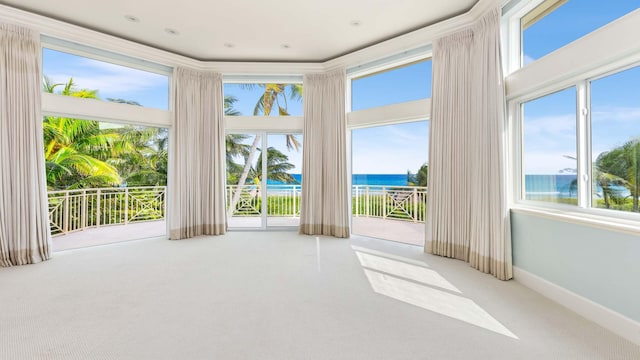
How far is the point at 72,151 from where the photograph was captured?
5.40 metres

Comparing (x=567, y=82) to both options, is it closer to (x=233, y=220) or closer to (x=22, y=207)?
(x=233, y=220)

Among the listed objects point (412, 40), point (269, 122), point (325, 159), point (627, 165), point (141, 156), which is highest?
point (412, 40)

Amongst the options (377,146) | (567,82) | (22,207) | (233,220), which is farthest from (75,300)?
(377,146)

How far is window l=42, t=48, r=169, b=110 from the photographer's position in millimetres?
4051

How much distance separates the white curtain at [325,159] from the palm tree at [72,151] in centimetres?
371

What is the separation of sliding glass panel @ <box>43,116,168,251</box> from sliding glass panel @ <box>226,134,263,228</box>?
154 cm

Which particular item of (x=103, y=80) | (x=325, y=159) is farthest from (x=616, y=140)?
(x=103, y=80)

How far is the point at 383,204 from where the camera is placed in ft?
22.7

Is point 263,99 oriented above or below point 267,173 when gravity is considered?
above

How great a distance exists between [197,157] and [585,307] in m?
5.27

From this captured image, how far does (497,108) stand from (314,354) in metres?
2.99

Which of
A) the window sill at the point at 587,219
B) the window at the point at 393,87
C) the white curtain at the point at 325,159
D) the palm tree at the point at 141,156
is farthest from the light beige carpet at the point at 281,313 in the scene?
the palm tree at the point at 141,156

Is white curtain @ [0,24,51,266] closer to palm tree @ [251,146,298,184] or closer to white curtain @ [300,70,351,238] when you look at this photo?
palm tree @ [251,146,298,184]

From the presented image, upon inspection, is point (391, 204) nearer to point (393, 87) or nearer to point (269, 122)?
point (393, 87)
